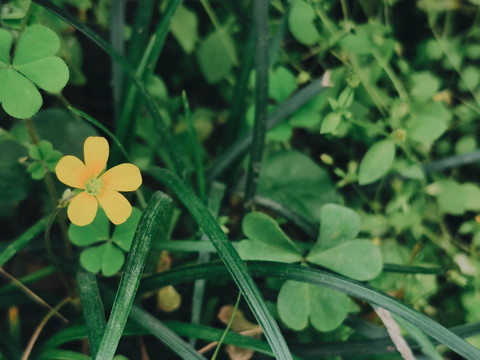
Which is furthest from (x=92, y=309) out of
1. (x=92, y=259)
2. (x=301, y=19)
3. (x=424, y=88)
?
(x=424, y=88)

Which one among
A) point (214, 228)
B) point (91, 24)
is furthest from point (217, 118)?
point (214, 228)

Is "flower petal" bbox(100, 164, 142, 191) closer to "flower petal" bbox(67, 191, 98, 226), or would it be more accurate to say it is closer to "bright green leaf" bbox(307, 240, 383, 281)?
"flower petal" bbox(67, 191, 98, 226)

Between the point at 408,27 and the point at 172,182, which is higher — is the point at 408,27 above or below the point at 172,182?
above

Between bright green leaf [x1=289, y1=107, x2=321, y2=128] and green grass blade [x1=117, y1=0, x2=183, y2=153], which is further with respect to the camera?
bright green leaf [x1=289, y1=107, x2=321, y2=128]

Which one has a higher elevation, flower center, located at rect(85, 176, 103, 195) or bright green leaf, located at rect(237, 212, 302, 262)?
flower center, located at rect(85, 176, 103, 195)

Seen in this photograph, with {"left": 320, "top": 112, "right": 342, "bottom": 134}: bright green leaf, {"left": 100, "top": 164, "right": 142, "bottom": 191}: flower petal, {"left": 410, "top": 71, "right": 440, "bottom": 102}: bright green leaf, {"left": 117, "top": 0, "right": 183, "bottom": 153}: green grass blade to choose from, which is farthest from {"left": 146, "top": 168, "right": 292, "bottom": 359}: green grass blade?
{"left": 410, "top": 71, "right": 440, "bottom": 102}: bright green leaf

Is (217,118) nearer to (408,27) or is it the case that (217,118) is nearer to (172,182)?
(172,182)

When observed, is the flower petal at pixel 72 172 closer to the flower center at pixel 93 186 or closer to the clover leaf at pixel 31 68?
the flower center at pixel 93 186

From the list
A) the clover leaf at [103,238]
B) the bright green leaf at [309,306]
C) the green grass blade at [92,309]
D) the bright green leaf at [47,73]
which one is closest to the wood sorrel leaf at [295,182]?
the bright green leaf at [309,306]
